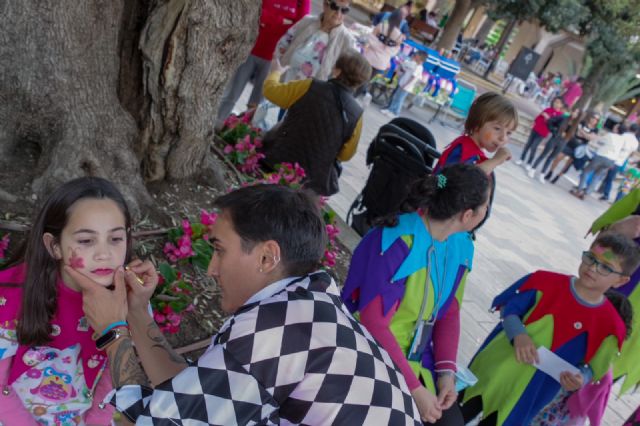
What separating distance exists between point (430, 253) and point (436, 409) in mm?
646

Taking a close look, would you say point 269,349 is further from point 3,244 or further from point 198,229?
point 198,229

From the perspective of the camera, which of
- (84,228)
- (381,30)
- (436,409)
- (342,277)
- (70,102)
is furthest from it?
(381,30)

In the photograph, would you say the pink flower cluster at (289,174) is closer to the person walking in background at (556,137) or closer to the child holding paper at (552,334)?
the child holding paper at (552,334)

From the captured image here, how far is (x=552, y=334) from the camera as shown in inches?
103

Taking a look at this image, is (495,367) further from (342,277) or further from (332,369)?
A: (332,369)

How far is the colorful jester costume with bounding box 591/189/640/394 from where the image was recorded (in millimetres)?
2824

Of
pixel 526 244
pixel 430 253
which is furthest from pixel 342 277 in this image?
pixel 526 244

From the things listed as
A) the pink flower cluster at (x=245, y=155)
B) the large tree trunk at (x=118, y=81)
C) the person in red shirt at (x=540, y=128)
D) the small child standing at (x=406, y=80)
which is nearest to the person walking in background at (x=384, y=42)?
the small child standing at (x=406, y=80)

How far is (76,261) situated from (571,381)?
231 centimetres

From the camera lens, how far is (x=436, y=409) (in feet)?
6.89

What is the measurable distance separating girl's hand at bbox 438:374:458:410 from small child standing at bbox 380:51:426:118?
8811mm

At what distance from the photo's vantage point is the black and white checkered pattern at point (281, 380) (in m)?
1.15

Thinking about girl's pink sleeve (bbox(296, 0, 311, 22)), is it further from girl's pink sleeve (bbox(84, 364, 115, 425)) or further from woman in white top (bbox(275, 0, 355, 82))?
girl's pink sleeve (bbox(84, 364, 115, 425))

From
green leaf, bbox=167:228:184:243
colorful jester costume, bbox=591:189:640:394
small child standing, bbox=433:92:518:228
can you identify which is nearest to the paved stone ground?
colorful jester costume, bbox=591:189:640:394
